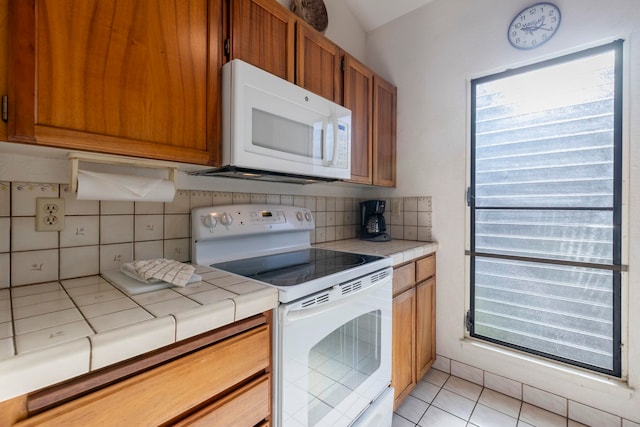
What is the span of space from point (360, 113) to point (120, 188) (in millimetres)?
1351

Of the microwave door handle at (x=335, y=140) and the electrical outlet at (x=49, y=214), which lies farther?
the microwave door handle at (x=335, y=140)

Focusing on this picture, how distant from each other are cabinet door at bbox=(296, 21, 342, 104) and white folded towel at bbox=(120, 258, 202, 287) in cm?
96

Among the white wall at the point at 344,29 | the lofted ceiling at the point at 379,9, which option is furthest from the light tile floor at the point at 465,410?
the lofted ceiling at the point at 379,9

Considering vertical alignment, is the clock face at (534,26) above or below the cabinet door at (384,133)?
above

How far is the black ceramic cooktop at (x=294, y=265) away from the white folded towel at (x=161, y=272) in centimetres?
23

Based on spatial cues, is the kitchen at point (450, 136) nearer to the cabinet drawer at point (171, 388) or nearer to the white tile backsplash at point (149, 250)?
the white tile backsplash at point (149, 250)

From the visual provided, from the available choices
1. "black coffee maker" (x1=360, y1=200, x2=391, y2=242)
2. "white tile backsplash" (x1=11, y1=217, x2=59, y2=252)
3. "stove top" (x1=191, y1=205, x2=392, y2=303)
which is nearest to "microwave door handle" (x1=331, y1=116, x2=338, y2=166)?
"stove top" (x1=191, y1=205, x2=392, y2=303)

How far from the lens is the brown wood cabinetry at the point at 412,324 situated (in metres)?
1.51

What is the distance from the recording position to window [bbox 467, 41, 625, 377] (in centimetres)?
146

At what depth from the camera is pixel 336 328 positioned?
Answer: 1.07 m

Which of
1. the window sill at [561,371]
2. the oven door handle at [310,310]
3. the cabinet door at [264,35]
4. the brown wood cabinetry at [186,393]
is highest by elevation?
the cabinet door at [264,35]

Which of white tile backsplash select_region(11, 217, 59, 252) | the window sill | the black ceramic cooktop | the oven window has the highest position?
white tile backsplash select_region(11, 217, 59, 252)

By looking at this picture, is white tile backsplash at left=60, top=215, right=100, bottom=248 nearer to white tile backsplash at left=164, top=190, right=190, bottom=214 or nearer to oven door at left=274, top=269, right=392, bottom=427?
white tile backsplash at left=164, top=190, right=190, bottom=214

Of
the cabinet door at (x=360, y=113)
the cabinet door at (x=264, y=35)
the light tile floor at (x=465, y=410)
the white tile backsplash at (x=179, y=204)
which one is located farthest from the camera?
the cabinet door at (x=360, y=113)
